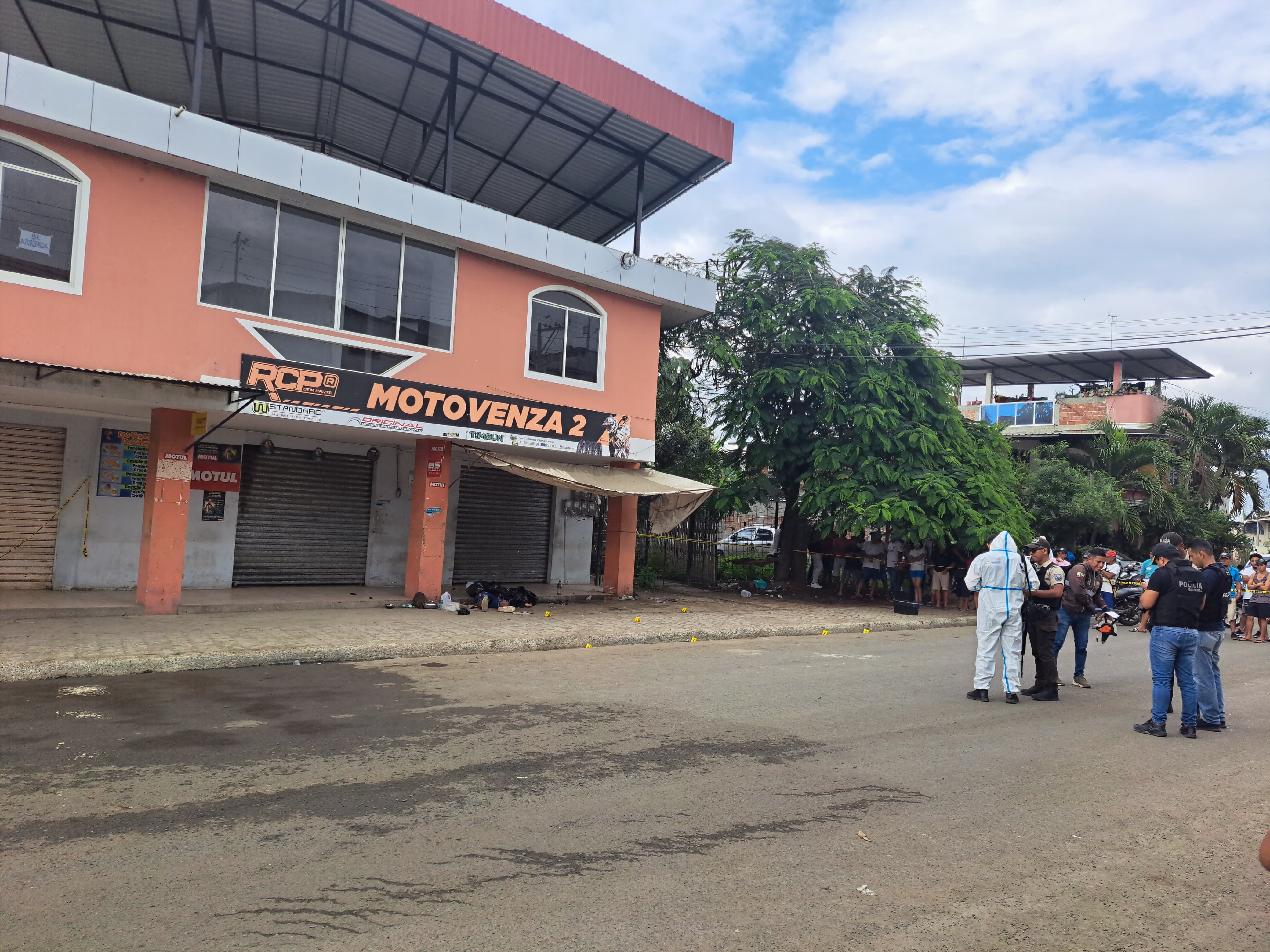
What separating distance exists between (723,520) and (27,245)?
1666cm

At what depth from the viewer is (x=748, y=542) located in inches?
1364

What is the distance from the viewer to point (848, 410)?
62.8ft

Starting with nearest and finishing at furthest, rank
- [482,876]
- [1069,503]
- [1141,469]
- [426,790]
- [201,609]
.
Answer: [482,876] < [426,790] < [201,609] < [1069,503] < [1141,469]

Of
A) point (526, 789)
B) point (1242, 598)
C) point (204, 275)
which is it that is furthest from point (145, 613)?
point (1242, 598)

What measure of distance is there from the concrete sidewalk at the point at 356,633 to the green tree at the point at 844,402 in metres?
2.79

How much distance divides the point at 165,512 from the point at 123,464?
248cm

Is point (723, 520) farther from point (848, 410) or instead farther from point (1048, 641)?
point (1048, 641)

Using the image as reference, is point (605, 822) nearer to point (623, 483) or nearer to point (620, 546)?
point (623, 483)

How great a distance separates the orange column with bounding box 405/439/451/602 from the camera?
A: 48.0 ft

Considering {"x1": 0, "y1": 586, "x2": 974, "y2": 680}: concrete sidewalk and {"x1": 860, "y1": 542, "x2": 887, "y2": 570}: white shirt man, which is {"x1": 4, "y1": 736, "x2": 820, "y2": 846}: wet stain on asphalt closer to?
{"x1": 0, "y1": 586, "x2": 974, "y2": 680}: concrete sidewalk

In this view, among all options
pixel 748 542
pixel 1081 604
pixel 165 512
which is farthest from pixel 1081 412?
pixel 165 512

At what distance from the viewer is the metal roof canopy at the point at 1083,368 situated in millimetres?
34125

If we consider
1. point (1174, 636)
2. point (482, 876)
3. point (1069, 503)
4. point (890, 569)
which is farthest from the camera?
point (1069, 503)

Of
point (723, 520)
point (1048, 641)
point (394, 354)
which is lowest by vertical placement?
point (1048, 641)
